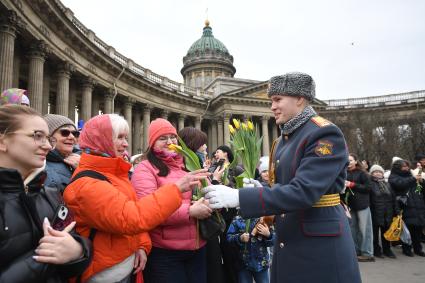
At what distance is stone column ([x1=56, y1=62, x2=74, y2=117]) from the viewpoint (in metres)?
17.9

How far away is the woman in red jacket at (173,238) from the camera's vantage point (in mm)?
2883

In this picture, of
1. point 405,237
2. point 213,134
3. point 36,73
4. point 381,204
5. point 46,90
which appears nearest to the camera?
point 405,237

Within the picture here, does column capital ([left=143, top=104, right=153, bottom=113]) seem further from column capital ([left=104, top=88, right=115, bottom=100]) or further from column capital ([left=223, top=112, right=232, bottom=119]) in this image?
column capital ([left=223, top=112, right=232, bottom=119])

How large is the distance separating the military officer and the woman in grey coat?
171 cm

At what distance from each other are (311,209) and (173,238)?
1323 millimetres

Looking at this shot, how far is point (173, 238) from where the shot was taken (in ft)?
9.65

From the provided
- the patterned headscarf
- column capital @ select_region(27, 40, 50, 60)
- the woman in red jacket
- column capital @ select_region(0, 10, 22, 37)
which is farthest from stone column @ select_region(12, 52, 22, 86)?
the woman in red jacket

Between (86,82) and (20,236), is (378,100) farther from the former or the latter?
(20,236)

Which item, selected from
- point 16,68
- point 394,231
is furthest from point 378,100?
point 16,68

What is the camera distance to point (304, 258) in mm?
2373

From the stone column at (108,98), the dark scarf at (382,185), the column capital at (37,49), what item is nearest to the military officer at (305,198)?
the dark scarf at (382,185)

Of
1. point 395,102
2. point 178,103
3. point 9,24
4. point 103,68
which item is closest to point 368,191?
→ point 9,24

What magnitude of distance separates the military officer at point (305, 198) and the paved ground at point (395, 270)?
14.2 ft

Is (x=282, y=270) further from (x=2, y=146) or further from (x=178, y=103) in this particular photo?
(x=178, y=103)
